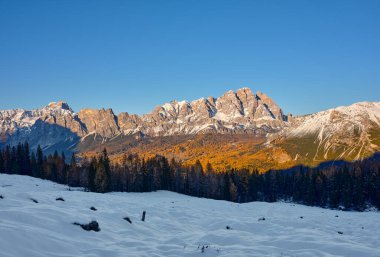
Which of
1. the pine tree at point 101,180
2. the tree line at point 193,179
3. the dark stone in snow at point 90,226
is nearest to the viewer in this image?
the dark stone in snow at point 90,226

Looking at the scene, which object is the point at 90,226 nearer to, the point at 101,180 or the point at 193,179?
the point at 101,180

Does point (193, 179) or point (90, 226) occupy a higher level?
point (193, 179)

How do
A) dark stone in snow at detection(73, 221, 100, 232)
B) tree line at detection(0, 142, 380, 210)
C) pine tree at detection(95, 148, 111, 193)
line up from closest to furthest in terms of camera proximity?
dark stone in snow at detection(73, 221, 100, 232), pine tree at detection(95, 148, 111, 193), tree line at detection(0, 142, 380, 210)

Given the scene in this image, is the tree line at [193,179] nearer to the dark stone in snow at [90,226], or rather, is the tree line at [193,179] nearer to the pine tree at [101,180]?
the pine tree at [101,180]

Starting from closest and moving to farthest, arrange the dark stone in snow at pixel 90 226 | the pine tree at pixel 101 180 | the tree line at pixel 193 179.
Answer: the dark stone in snow at pixel 90 226, the pine tree at pixel 101 180, the tree line at pixel 193 179

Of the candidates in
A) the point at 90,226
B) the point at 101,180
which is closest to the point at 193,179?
the point at 101,180

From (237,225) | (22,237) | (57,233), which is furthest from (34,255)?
(237,225)

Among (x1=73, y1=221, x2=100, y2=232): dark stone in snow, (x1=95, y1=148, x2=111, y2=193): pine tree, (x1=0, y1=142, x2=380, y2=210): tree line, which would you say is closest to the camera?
(x1=73, y1=221, x2=100, y2=232): dark stone in snow

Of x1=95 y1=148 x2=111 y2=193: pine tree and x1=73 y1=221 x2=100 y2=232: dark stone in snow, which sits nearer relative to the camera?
x1=73 y1=221 x2=100 y2=232: dark stone in snow

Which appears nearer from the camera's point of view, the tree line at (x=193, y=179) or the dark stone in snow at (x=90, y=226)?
the dark stone in snow at (x=90, y=226)

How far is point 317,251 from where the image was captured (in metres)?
16.2

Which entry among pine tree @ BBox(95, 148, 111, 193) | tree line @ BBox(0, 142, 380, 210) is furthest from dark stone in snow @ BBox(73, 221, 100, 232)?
tree line @ BBox(0, 142, 380, 210)

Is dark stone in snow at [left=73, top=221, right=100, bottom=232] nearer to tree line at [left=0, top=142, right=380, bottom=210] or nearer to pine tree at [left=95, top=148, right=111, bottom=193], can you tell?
pine tree at [left=95, top=148, right=111, bottom=193]

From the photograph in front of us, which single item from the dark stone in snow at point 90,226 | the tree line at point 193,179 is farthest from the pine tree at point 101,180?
the dark stone in snow at point 90,226
